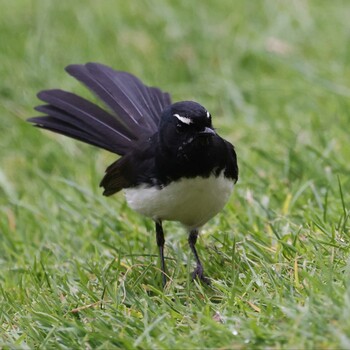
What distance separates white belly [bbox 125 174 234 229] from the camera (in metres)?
4.78

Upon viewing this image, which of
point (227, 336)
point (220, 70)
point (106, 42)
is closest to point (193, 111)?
point (227, 336)

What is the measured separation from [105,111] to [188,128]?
1.13m

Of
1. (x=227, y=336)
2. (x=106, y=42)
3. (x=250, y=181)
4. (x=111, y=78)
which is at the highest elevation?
(x=106, y=42)

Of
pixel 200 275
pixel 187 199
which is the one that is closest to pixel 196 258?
pixel 200 275

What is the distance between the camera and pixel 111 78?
19.5ft

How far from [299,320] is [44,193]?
3628 millimetres

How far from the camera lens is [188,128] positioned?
4.70 metres

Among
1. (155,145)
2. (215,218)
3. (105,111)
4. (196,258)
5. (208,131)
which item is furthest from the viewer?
(215,218)

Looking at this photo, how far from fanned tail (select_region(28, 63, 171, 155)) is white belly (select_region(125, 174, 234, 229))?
562 millimetres

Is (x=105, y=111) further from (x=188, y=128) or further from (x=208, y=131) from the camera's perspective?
(x=208, y=131)

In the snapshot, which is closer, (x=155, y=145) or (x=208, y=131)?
(x=208, y=131)

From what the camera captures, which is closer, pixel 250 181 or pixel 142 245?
pixel 142 245

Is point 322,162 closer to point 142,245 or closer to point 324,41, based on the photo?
point 142,245

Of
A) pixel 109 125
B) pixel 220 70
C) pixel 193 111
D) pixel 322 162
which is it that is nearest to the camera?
pixel 193 111
